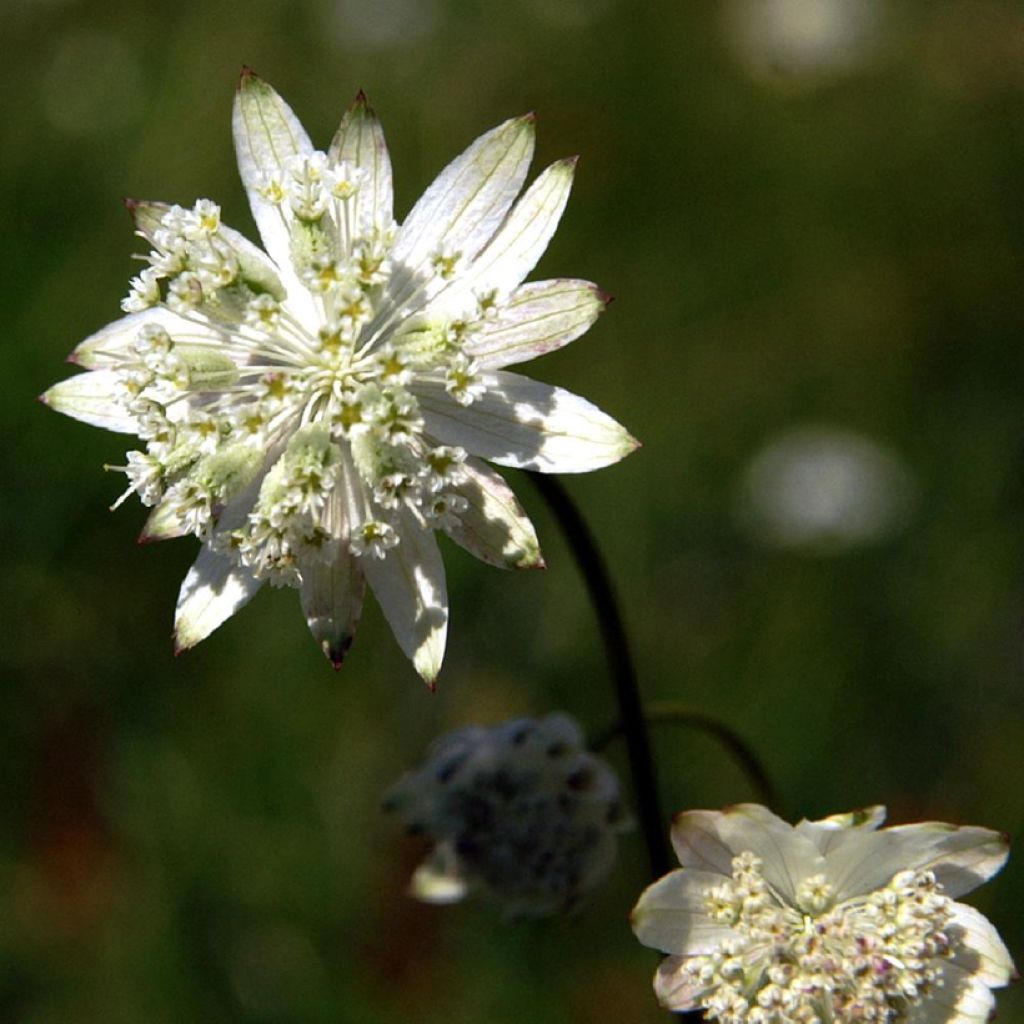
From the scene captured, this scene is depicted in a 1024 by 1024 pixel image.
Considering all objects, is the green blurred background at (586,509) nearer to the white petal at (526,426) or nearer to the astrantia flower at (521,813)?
the astrantia flower at (521,813)

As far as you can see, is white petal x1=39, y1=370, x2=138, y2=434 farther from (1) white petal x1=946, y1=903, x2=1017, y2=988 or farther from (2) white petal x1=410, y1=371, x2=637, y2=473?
(1) white petal x1=946, y1=903, x2=1017, y2=988

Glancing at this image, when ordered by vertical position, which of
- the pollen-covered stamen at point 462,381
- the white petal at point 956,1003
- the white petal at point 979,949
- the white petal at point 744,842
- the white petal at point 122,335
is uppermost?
Result: the white petal at point 122,335

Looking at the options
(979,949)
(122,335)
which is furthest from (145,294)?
(979,949)

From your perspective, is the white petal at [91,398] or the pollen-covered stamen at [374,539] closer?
the pollen-covered stamen at [374,539]

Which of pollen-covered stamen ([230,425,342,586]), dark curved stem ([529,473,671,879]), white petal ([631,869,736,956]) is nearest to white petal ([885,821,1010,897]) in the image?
white petal ([631,869,736,956])

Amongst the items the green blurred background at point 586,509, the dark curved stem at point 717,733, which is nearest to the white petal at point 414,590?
the dark curved stem at point 717,733
